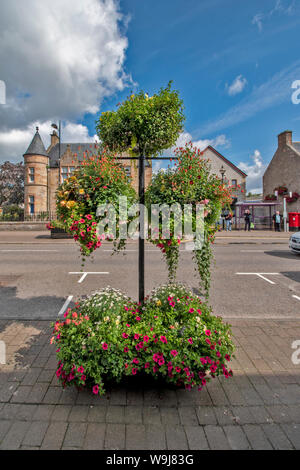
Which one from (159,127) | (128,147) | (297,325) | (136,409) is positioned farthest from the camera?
(297,325)

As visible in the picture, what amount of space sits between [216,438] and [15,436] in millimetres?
1841

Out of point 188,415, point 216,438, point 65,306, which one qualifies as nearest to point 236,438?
point 216,438

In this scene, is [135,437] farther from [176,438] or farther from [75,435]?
[75,435]

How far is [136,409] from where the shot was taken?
2709mm

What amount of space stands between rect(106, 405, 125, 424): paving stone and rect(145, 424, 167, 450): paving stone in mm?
271

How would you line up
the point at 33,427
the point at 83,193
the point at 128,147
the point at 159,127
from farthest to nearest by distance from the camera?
the point at 128,147, the point at 159,127, the point at 83,193, the point at 33,427

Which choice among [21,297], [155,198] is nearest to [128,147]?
[155,198]

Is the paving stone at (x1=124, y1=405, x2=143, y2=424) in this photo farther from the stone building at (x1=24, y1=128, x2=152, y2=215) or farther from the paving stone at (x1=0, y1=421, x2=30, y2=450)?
the stone building at (x1=24, y1=128, x2=152, y2=215)

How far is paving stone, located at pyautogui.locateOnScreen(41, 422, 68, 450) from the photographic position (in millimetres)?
2273

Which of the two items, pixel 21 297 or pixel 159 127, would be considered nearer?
pixel 159 127

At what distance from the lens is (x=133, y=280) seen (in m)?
7.89
